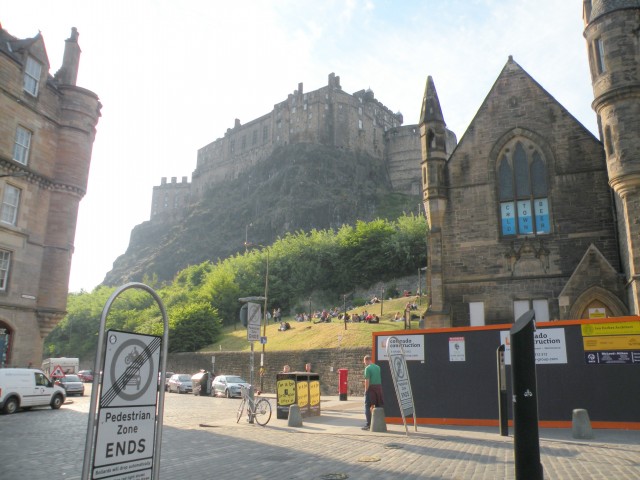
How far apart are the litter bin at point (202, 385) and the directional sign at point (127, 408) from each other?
96.1 ft

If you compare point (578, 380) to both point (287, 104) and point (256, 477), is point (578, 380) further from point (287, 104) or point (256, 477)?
point (287, 104)

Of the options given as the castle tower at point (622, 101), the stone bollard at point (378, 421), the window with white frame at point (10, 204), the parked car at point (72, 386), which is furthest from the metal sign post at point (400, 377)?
the parked car at point (72, 386)

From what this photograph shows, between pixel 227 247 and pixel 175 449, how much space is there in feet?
339

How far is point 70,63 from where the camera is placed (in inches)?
1152

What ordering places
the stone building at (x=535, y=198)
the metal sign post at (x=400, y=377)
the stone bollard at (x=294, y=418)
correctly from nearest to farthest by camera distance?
the metal sign post at (x=400, y=377), the stone bollard at (x=294, y=418), the stone building at (x=535, y=198)

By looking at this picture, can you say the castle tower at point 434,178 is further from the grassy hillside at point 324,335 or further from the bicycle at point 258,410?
the grassy hillside at point 324,335

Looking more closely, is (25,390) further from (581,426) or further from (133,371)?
(581,426)

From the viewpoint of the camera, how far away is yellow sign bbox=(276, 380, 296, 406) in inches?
630

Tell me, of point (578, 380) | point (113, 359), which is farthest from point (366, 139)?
point (113, 359)

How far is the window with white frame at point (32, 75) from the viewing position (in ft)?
84.4

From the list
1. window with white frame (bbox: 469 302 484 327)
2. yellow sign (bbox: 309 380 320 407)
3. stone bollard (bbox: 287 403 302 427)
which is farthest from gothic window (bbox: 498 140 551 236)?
stone bollard (bbox: 287 403 302 427)

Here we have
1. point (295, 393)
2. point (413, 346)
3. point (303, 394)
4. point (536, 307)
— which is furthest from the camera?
point (536, 307)

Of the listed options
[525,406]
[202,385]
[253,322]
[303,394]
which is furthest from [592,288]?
[202,385]

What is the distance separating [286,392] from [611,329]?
29.6ft
